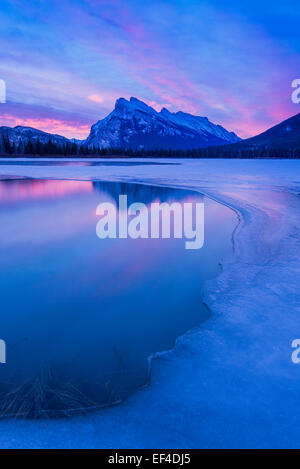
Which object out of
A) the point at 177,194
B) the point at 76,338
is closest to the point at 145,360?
the point at 76,338

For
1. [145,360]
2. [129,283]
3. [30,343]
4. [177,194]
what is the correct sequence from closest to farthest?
[145,360]
[30,343]
[129,283]
[177,194]

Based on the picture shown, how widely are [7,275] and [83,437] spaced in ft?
13.9

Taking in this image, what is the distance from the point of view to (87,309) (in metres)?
4.60

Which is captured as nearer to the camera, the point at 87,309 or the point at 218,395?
the point at 218,395

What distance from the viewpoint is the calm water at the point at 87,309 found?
9.80ft

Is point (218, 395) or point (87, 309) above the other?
point (87, 309)

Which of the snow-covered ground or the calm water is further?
the calm water

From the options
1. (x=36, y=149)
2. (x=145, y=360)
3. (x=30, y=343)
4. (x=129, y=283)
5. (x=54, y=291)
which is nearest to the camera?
(x=145, y=360)

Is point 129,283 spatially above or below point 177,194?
below

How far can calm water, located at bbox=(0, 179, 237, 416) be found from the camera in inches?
118

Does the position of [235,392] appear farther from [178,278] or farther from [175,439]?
[178,278]

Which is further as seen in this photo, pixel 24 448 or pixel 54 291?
pixel 54 291

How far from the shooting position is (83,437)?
2408 mm

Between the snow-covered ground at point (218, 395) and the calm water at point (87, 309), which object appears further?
the calm water at point (87, 309)
